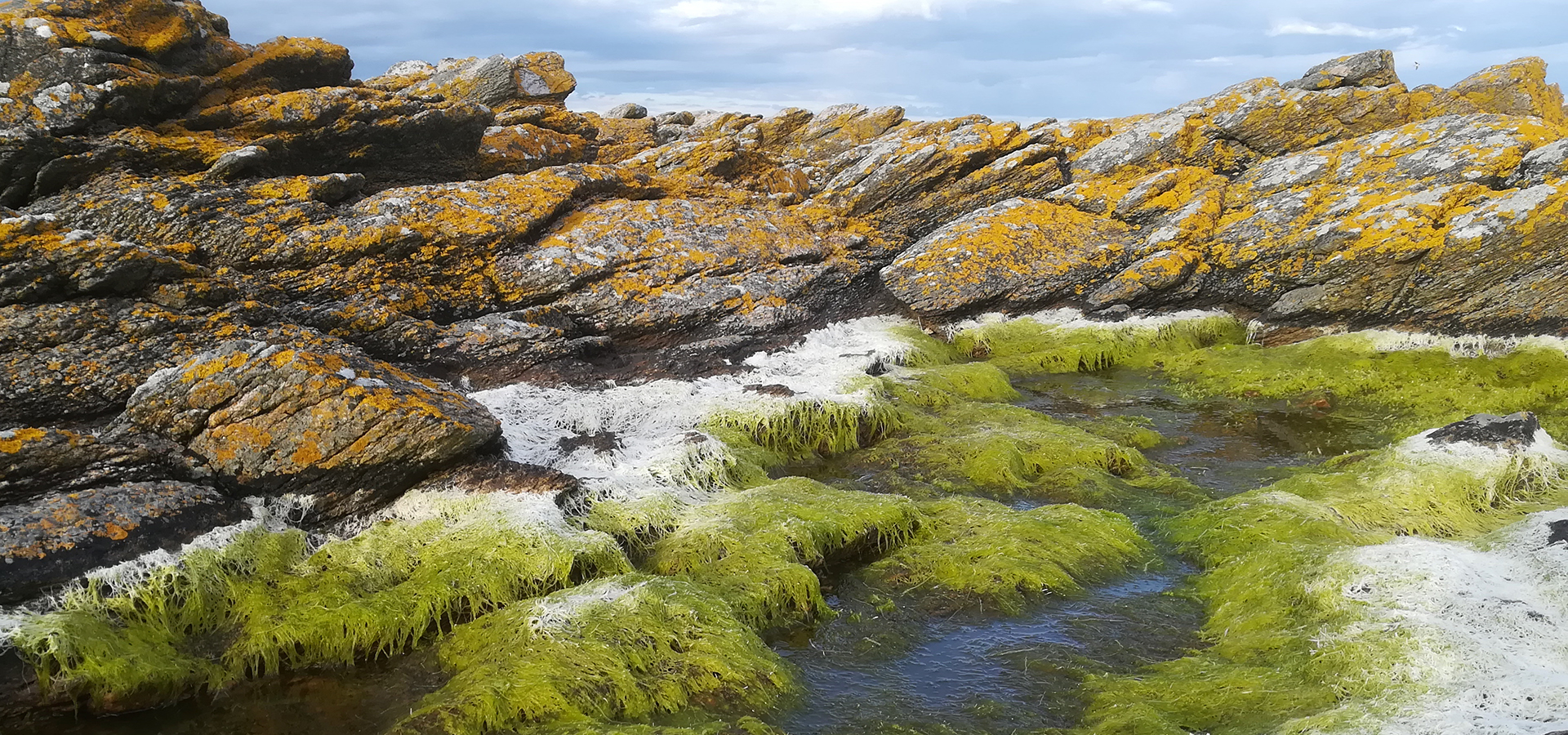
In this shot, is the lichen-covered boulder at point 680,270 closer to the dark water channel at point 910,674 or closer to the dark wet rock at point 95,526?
the dark wet rock at point 95,526

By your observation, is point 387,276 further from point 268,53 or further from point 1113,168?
point 1113,168

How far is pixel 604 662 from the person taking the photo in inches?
299

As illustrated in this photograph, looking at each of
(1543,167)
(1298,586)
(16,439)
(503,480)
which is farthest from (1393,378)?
(16,439)

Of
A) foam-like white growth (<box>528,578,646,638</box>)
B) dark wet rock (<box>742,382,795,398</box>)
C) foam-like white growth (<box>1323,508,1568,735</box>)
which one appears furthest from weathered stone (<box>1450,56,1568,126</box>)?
foam-like white growth (<box>528,578,646,638</box>)

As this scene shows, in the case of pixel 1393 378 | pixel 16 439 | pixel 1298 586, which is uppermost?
pixel 16 439

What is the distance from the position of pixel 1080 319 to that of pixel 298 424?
15.7m

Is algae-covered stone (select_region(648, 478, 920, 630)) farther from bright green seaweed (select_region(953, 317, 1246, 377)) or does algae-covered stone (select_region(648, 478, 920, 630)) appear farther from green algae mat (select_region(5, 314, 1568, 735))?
bright green seaweed (select_region(953, 317, 1246, 377))

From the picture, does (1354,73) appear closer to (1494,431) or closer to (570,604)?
(1494,431)

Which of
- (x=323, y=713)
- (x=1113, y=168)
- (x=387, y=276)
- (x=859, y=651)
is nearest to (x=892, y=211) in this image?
(x=1113, y=168)

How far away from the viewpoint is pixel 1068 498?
11.8 m

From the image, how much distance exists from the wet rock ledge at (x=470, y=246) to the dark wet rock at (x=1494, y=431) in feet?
18.7

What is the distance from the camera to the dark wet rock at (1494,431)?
1127 cm

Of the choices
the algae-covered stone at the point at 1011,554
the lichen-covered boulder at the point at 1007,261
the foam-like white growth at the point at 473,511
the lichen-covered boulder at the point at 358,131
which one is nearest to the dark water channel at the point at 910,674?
the algae-covered stone at the point at 1011,554

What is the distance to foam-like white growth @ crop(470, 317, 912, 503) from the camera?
1153 cm
